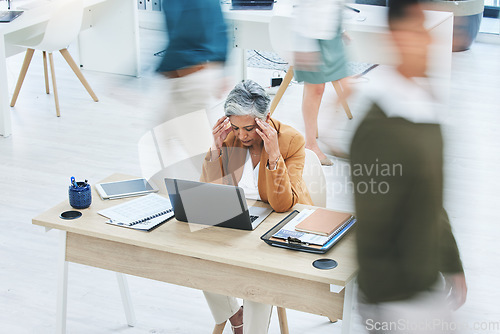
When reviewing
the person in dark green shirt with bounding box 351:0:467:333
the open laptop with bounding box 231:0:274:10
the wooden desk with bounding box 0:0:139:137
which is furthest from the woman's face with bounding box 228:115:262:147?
the wooden desk with bounding box 0:0:139:137

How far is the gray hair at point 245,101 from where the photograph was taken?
2594 mm

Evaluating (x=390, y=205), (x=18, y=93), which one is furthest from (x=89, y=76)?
(x=390, y=205)

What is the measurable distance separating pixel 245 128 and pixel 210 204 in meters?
0.41

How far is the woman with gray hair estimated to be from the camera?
255cm

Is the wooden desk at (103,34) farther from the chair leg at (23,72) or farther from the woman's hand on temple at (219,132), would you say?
the woman's hand on temple at (219,132)

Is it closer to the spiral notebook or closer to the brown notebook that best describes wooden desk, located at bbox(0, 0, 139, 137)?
the spiral notebook

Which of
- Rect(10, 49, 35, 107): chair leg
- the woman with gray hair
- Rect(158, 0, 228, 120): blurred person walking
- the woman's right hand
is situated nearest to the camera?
Rect(158, 0, 228, 120): blurred person walking

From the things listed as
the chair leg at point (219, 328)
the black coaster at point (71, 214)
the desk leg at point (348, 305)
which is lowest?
the chair leg at point (219, 328)

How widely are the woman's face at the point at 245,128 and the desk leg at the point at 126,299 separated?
769 mm

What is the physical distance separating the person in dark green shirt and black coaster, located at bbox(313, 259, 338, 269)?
0.50 meters

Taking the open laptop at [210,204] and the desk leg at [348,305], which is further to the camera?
the open laptop at [210,204]

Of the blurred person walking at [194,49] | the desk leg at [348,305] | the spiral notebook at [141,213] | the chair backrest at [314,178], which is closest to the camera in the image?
the blurred person walking at [194,49]

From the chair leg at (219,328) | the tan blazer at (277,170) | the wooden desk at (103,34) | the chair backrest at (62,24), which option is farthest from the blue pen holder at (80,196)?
the wooden desk at (103,34)

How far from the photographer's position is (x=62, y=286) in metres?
2.53
